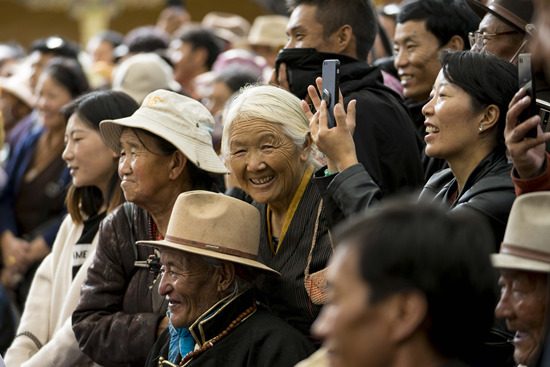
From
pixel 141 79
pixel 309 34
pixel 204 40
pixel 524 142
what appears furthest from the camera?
pixel 204 40

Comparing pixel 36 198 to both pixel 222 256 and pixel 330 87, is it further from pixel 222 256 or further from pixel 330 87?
pixel 330 87

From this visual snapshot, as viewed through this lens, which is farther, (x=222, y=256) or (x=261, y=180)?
(x=261, y=180)

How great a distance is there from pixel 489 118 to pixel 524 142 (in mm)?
368

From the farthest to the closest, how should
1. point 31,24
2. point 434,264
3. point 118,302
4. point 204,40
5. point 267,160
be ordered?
1. point 31,24
2. point 204,40
3. point 118,302
4. point 267,160
5. point 434,264

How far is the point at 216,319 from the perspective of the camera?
2.97 metres

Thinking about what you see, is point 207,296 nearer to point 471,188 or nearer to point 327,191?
point 327,191

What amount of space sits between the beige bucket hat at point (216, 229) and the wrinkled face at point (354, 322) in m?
1.22

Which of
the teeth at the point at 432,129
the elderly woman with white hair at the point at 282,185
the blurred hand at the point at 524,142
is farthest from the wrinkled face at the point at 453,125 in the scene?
the elderly woman with white hair at the point at 282,185

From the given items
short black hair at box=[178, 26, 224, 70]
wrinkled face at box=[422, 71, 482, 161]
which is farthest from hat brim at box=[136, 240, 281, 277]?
short black hair at box=[178, 26, 224, 70]

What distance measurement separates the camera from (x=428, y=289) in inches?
66.9

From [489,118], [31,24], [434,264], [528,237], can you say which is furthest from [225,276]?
[31,24]

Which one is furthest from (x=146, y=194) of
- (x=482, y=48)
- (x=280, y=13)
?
(x=280, y=13)

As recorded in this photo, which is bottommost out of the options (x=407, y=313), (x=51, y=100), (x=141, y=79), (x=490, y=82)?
(x=51, y=100)

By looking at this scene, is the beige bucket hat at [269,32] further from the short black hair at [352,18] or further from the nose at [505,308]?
the nose at [505,308]
